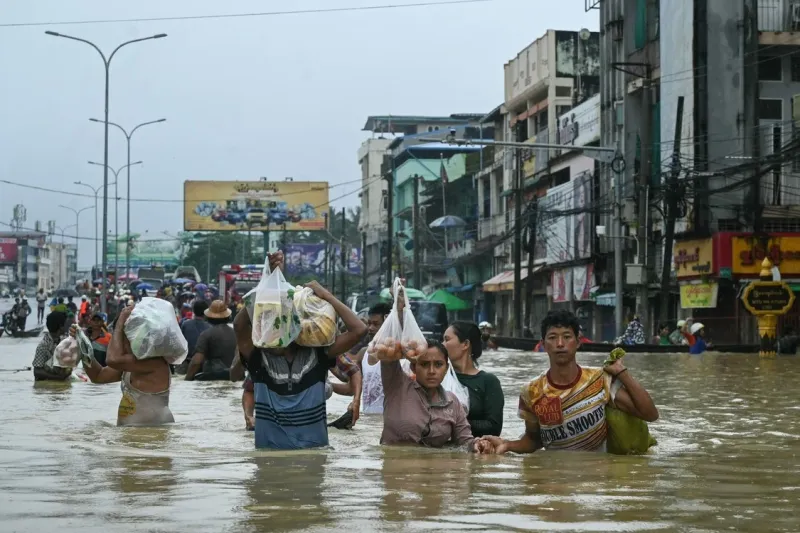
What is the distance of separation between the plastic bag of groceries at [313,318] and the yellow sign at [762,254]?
103ft

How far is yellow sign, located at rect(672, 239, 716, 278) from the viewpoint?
130ft

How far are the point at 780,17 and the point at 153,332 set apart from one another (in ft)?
111

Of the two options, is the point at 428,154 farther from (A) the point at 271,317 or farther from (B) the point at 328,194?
(A) the point at 271,317

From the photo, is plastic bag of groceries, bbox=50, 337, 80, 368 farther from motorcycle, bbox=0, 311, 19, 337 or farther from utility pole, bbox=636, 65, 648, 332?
motorcycle, bbox=0, 311, 19, 337

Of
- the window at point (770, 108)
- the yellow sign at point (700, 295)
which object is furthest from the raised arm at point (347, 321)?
the window at point (770, 108)

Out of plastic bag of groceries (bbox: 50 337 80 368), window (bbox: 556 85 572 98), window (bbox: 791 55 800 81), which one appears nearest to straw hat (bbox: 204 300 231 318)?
plastic bag of groceries (bbox: 50 337 80 368)

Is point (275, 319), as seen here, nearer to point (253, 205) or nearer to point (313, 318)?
point (313, 318)

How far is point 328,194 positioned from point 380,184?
692cm

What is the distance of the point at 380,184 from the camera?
112000 millimetres

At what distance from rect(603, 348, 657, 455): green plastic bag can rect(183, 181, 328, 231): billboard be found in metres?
94.1

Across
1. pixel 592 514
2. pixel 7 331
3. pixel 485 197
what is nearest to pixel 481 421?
pixel 592 514

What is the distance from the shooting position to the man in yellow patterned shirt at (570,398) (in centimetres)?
841

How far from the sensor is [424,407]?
9.38 m

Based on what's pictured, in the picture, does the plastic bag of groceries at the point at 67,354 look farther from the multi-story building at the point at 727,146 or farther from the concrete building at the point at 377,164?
the concrete building at the point at 377,164
